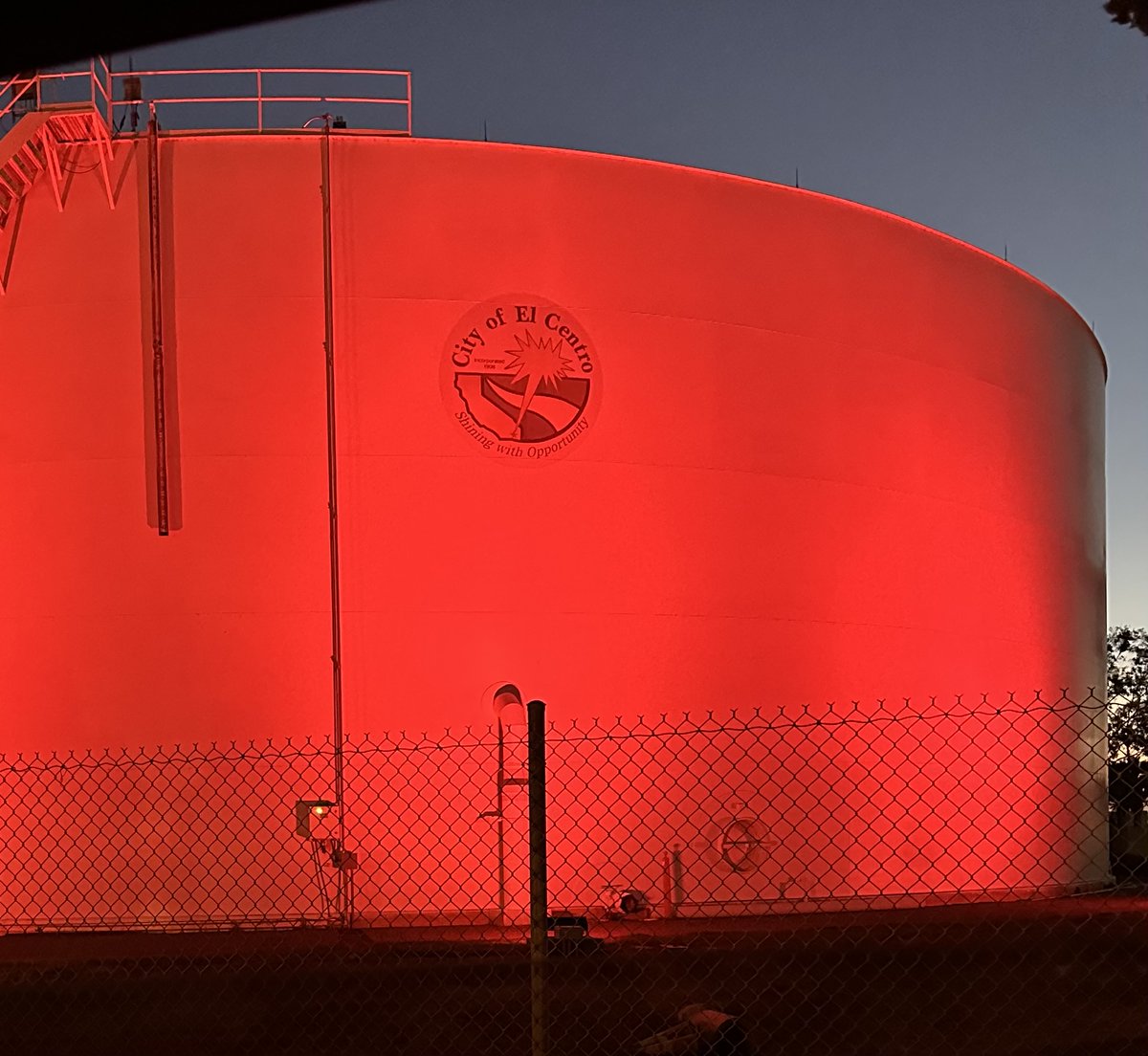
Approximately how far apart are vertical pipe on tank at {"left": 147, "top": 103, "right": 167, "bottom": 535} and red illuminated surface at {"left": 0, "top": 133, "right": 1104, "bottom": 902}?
0.13 m

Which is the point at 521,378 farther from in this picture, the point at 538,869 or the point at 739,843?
the point at 538,869

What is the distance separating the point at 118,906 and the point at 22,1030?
23.6 feet

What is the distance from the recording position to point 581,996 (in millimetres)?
9977

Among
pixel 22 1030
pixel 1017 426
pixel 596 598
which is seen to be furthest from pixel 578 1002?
pixel 1017 426

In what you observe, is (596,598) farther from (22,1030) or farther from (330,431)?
(22,1030)

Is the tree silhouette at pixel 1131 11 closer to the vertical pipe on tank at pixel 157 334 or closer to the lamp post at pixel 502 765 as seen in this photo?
the lamp post at pixel 502 765

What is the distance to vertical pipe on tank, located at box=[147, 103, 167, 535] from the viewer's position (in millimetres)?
15836

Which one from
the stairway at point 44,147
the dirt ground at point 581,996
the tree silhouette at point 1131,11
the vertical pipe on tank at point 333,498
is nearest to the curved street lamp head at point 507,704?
the vertical pipe on tank at point 333,498

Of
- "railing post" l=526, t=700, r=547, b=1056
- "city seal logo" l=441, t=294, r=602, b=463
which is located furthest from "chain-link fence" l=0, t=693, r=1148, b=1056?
"railing post" l=526, t=700, r=547, b=1056

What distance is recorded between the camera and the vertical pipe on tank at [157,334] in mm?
15836

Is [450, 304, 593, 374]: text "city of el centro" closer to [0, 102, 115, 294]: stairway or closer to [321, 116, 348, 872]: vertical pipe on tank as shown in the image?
[321, 116, 348, 872]: vertical pipe on tank

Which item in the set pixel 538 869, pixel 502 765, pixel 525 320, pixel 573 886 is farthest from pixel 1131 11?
pixel 573 886

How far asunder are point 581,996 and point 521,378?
781 centimetres

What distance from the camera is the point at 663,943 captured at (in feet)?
45.0
